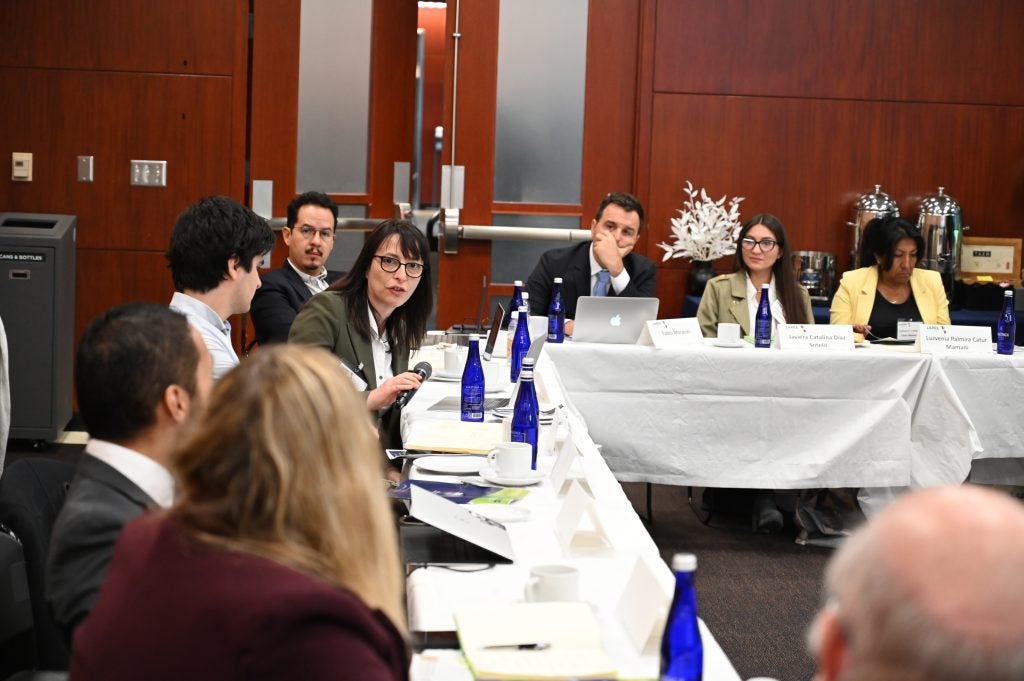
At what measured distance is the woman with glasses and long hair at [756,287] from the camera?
481cm

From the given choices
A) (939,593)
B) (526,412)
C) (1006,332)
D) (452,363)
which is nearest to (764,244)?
(1006,332)

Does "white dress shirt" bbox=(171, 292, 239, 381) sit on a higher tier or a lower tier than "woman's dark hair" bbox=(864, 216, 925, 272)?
lower

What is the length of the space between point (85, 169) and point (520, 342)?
10.7ft

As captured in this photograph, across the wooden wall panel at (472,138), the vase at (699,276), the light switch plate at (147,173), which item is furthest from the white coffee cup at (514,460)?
the light switch plate at (147,173)

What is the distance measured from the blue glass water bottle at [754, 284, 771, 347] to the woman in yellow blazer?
0.73 m

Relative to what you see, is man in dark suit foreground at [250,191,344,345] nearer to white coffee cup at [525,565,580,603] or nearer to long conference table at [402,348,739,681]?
long conference table at [402,348,739,681]

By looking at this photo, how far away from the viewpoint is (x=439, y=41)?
10094 mm

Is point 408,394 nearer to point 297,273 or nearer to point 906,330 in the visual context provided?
point 297,273

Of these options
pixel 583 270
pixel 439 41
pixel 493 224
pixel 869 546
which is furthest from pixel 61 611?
pixel 439 41

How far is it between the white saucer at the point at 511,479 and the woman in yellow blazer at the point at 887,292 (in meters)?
3.00

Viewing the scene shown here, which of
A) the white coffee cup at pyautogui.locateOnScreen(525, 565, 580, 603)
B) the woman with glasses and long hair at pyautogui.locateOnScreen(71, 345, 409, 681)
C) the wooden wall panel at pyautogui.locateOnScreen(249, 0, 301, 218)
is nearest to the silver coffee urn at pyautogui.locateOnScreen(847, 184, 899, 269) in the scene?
the wooden wall panel at pyautogui.locateOnScreen(249, 0, 301, 218)

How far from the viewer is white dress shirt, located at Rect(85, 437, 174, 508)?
4.93 feet

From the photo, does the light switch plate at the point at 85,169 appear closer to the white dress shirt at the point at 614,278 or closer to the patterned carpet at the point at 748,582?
the white dress shirt at the point at 614,278

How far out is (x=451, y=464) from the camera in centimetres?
245
